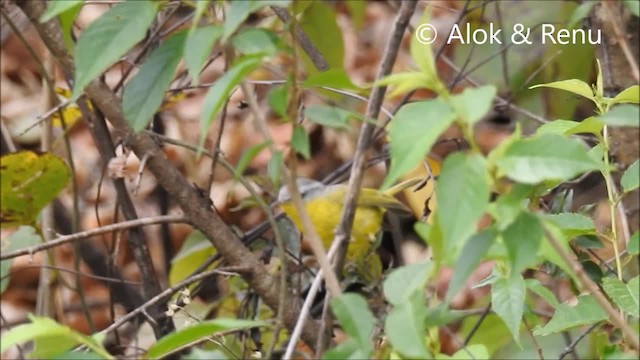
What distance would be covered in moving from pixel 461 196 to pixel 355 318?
0.14 m

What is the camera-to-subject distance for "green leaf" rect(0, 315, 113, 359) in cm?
81

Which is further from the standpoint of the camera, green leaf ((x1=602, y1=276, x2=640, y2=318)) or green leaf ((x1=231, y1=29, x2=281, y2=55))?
green leaf ((x1=602, y1=276, x2=640, y2=318))

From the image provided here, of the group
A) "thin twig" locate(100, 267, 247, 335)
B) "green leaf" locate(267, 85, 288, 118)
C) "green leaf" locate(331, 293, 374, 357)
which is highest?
"green leaf" locate(267, 85, 288, 118)

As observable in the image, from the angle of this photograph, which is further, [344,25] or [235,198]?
[344,25]

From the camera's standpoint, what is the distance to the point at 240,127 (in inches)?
167

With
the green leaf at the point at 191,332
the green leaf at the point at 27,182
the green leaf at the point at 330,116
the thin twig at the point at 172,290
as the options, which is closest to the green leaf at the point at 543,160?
the green leaf at the point at 330,116

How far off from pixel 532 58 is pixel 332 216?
2.02 ft

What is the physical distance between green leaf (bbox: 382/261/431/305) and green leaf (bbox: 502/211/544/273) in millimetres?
65

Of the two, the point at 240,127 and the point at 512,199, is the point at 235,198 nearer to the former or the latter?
the point at 240,127

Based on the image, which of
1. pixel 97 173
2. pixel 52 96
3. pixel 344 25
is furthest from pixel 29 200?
pixel 344 25

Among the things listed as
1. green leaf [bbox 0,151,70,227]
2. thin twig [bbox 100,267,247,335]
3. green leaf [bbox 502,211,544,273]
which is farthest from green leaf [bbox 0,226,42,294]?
green leaf [bbox 502,211,544,273]

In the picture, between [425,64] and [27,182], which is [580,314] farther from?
[27,182]

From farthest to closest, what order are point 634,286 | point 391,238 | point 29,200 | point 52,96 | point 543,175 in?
point 391,238 < point 52,96 < point 29,200 < point 634,286 < point 543,175

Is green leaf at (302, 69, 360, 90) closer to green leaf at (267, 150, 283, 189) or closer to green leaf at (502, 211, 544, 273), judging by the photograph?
green leaf at (267, 150, 283, 189)
